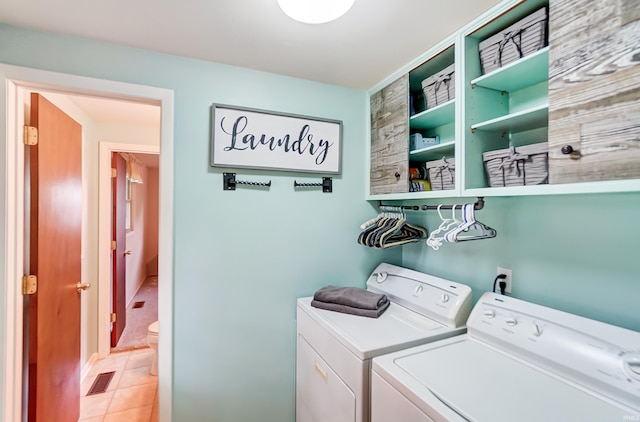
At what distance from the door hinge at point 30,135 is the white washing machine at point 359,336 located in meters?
1.61

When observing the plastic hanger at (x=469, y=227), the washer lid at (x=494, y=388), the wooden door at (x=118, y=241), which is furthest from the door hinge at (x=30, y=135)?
the plastic hanger at (x=469, y=227)

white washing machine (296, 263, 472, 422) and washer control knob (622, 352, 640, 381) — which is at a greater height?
washer control knob (622, 352, 640, 381)

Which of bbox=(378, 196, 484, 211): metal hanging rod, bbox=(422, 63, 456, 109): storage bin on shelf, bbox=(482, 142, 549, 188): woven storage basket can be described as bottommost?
bbox=(378, 196, 484, 211): metal hanging rod

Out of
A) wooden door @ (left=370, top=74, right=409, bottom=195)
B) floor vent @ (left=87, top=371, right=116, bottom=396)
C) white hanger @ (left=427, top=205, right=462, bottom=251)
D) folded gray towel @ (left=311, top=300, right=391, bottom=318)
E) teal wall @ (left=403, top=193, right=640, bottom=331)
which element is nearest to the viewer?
teal wall @ (left=403, top=193, right=640, bottom=331)

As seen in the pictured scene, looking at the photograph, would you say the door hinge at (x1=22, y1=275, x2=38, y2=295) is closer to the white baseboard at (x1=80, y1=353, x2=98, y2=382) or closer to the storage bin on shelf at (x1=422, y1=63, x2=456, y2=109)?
the white baseboard at (x1=80, y1=353, x2=98, y2=382)

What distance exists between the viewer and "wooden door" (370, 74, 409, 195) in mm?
1616

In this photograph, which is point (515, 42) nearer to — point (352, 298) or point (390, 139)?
point (390, 139)

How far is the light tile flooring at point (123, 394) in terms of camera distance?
2096 mm

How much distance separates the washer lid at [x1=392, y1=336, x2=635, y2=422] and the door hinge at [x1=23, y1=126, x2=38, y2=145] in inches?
76.0

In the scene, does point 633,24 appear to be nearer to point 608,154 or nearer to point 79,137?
point 608,154

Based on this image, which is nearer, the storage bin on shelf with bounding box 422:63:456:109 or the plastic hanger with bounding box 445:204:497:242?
the plastic hanger with bounding box 445:204:497:242

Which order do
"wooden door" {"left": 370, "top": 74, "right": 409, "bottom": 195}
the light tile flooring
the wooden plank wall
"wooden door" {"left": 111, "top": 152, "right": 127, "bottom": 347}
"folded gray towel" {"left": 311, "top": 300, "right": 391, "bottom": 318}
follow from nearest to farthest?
the wooden plank wall < "folded gray towel" {"left": 311, "top": 300, "right": 391, "bottom": 318} < "wooden door" {"left": 370, "top": 74, "right": 409, "bottom": 195} < the light tile flooring < "wooden door" {"left": 111, "top": 152, "right": 127, "bottom": 347}

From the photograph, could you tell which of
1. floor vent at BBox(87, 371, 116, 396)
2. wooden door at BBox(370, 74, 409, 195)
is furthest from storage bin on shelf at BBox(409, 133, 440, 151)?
floor vent at BBox(87, 371, 116, 396)

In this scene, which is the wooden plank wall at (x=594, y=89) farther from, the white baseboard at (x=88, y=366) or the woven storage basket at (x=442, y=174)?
the white baseboard at (x=88, y=366)
